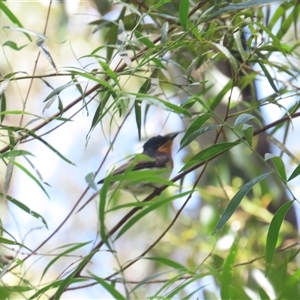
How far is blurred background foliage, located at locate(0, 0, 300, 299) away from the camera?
2.68ft

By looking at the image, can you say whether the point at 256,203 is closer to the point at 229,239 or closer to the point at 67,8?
the point at 229,239

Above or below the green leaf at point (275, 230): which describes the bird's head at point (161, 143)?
above

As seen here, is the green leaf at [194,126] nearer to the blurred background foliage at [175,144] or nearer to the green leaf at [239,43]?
the blurred background foliage at [175,144]

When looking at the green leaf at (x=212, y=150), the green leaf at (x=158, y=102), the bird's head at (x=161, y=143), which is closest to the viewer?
the green leaf at (x=158, y=102)

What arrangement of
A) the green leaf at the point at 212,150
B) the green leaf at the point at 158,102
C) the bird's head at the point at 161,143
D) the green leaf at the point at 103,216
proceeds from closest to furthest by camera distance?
the green leaf at the point at 103,216
the green leaf at the point at 158,102
the green leaf at the point at 212,150
the bird's head at the point at 161,143

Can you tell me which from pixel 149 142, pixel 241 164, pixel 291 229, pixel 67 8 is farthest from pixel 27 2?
pixel 291 229

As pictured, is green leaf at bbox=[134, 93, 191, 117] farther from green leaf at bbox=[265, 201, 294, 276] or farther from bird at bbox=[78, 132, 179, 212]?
bird at bbox=[78, 132, 179, 212]

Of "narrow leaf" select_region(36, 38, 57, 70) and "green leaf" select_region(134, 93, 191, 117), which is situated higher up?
"narrow leaf" select_region(36, 38, 57, 70)

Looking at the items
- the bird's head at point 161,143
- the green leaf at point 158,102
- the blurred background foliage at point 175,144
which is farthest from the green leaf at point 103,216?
the bird's head at point 161,143

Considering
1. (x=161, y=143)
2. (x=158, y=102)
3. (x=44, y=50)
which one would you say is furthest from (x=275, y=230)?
(x=161, y=143)

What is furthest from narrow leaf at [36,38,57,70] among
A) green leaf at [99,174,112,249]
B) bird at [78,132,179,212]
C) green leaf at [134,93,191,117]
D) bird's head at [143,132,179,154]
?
bird's head at [143,132,179,154]

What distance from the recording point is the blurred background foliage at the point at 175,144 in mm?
816

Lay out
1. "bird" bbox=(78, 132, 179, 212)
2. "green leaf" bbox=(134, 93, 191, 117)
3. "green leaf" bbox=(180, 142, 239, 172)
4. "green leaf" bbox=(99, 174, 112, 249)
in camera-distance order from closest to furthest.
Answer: "green leaf" bbox=(99, 174, 112, 249) → "green leaf" bbox=(134, 93, 191, 117) → "green leaf" bbox=(180, 142, 239, 172) → "bird" bbox=(78, 132, 179, 212)

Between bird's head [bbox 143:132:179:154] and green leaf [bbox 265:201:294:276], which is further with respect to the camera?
bird's head [bbox 143:132:179:154]
